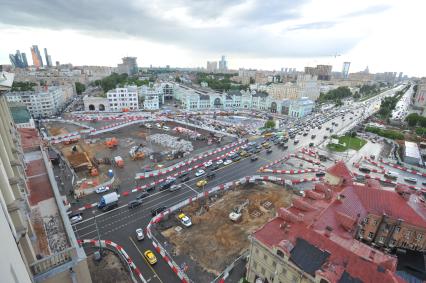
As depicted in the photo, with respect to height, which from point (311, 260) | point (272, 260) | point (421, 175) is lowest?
point (421, 175)

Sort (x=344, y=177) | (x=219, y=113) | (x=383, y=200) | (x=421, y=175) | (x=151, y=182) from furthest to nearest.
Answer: (x=219, y=113) → (x=421, y=175) → (x=151, y=182) → (x=344, y=177) → (x=383, y=200)

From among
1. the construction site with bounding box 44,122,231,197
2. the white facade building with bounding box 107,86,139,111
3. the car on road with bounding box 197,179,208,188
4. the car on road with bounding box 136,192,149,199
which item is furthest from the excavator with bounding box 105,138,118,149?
the white facade building with bounding box 107,86,139,111

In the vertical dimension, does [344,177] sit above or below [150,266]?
above

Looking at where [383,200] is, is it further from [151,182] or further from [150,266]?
[151,182]

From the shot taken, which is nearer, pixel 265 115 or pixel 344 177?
pixel 344 177

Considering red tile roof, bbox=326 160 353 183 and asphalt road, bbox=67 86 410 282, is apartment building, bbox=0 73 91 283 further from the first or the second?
red tile roof, bbox=326 160 353 183

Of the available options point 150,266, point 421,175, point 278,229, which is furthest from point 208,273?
point 421,175

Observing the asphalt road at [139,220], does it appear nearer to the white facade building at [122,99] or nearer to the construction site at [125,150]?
the construction site at [125,150]

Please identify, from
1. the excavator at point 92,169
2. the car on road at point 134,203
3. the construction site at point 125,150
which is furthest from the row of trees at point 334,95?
the car on road at point 134,203
